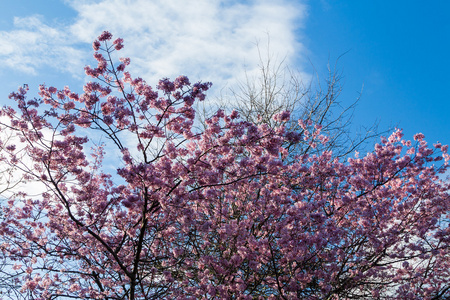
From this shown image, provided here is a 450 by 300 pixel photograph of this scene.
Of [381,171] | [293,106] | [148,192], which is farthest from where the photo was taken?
[293,106]

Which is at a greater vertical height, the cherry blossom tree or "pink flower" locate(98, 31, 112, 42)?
"pink flower" locate(98, 31, 112, 42)

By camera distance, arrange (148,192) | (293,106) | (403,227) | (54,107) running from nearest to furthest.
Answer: (148,192) → (54,107) → (403,227) → (293,106)

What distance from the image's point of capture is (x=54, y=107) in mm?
7316

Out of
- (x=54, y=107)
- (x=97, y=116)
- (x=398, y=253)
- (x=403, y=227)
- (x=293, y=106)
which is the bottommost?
(x=398, y=253)

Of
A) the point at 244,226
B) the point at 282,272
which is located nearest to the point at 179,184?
the point at 244,226

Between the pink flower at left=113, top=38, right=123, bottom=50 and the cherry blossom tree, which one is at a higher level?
the pink flower at left=113, top=38, right=123, bottom=50

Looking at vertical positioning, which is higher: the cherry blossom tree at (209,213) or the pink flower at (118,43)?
the pink flower at (118,43)

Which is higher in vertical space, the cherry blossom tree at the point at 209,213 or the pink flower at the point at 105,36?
the pink flower at the point at 105,36

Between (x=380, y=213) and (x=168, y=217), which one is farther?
(x=380, y=213)

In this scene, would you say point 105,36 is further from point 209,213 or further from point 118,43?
point 209,213

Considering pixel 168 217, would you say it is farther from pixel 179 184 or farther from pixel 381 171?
pixel 381 171

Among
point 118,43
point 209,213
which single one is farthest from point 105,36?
point 209,213

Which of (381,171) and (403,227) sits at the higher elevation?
(381,171)

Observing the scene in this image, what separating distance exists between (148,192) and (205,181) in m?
1.05
